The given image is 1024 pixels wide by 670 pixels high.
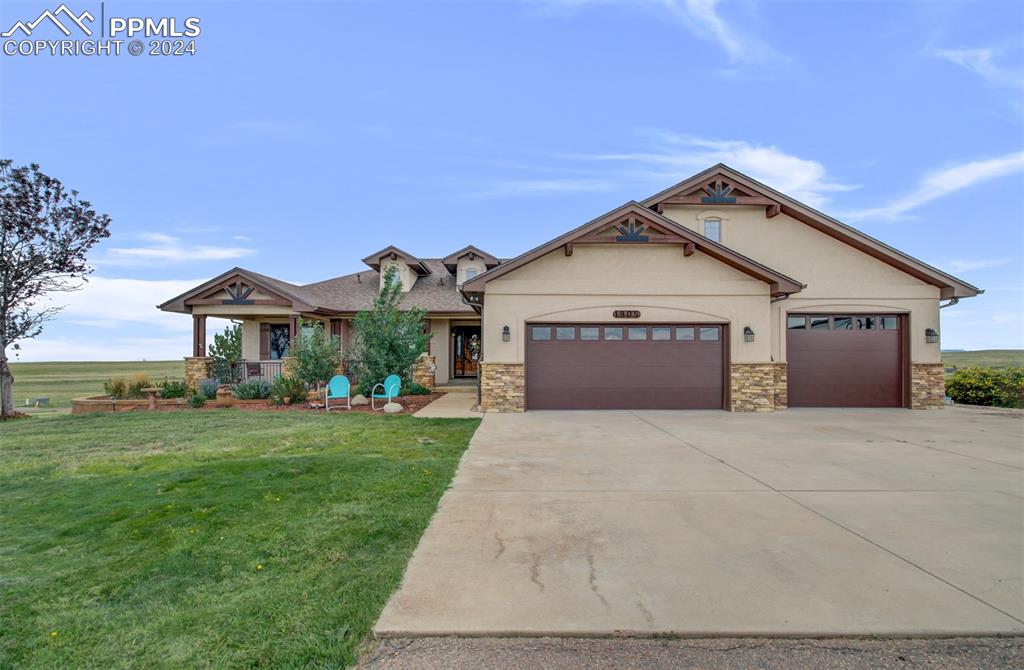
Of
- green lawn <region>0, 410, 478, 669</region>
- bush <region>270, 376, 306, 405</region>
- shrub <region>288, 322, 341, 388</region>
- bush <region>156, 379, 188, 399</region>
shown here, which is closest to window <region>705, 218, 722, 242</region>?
green lawn <region>0, 410, 478, 669</region>

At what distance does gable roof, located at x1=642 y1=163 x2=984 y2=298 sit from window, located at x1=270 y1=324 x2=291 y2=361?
46.7ft

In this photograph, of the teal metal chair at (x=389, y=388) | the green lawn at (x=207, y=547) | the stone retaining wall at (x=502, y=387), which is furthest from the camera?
the teal metal chair at (x=389, y=388)

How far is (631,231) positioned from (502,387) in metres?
5.25

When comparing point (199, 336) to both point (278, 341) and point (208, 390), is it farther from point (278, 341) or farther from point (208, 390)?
point (208, 390)

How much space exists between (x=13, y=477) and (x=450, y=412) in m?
7.83

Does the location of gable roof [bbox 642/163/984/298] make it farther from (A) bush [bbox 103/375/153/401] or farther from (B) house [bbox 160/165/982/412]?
(A) bush [bbox 103/375/153/401]

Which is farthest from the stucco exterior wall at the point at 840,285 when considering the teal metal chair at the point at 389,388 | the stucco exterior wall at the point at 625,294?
the teal metal chair at the point at 389,388

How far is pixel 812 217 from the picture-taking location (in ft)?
46.6

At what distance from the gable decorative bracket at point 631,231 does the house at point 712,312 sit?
0.12ft

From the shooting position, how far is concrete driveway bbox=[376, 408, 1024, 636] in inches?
121

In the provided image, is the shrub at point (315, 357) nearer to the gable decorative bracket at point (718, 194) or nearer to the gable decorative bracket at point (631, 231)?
the gable decorative bracket at point (631, 231)

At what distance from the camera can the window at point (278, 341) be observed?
63.3 ft

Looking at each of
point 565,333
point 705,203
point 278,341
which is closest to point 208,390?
point 278,341

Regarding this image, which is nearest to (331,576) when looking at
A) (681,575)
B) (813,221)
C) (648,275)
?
(681,575)
